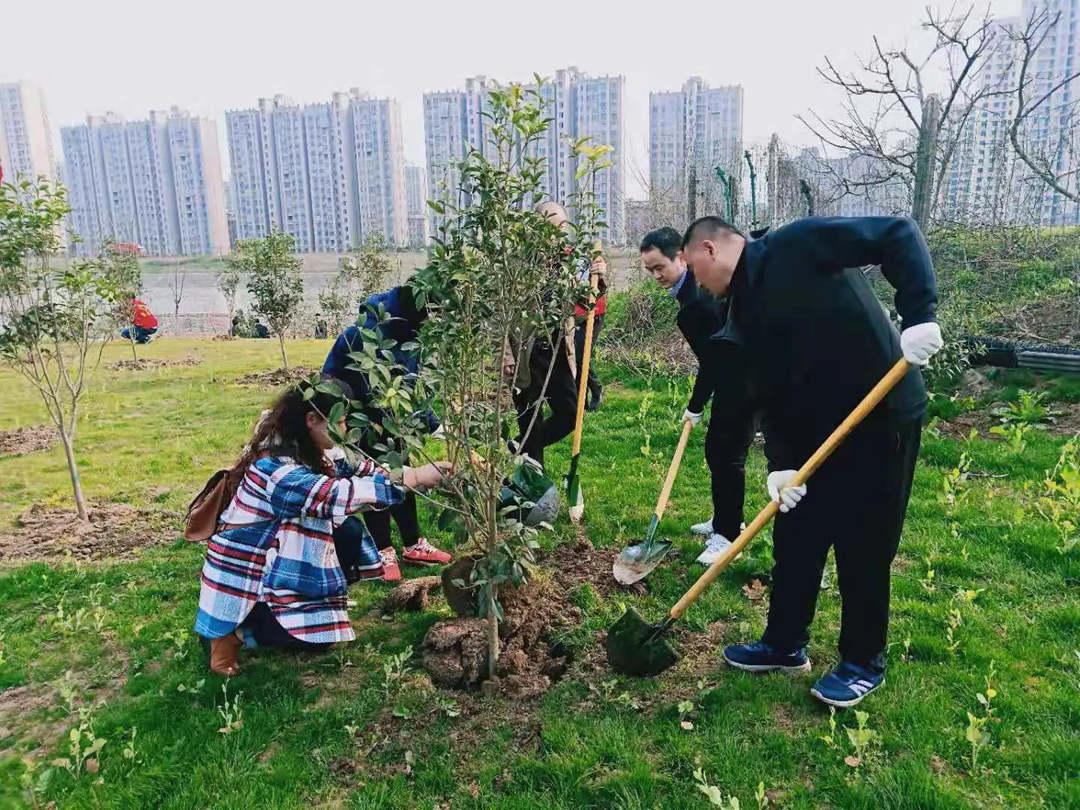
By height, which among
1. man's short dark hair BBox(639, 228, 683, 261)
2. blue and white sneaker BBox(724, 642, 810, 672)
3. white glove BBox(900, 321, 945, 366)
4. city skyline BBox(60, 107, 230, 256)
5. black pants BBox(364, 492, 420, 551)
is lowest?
blue and white sneaker BBox(724, 642, 810, 672)

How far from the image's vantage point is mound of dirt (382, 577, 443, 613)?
3898 mm

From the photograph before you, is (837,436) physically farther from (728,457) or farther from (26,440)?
(26,440)

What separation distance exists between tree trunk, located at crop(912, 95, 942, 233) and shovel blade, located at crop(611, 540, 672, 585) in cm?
542

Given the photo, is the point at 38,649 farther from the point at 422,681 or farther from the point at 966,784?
the point at 966,784

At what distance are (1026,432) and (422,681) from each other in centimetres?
530

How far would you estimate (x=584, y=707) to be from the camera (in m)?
3.02

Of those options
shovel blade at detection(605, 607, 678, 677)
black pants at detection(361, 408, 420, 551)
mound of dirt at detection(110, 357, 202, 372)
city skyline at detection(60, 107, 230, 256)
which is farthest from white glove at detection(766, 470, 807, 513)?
city skyline at detection(60, 107, 230, 256)

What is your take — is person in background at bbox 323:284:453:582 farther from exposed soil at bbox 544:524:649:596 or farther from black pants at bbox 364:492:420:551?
exposed soil at bbox 544:524:649:596

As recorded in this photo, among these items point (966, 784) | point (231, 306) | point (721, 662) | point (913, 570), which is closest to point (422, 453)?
point (721, 662)

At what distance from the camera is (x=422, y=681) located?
3.18m

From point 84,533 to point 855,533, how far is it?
5.03m

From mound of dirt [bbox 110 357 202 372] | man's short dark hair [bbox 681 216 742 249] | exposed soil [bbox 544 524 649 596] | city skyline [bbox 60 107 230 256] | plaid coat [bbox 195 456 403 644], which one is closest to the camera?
man's short dark hair [bbox 681 216 742 249]

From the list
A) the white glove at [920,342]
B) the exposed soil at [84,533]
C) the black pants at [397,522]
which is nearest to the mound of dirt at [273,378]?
the exposed soil at [84,533]

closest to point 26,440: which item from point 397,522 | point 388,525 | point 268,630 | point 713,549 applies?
point 388,525
